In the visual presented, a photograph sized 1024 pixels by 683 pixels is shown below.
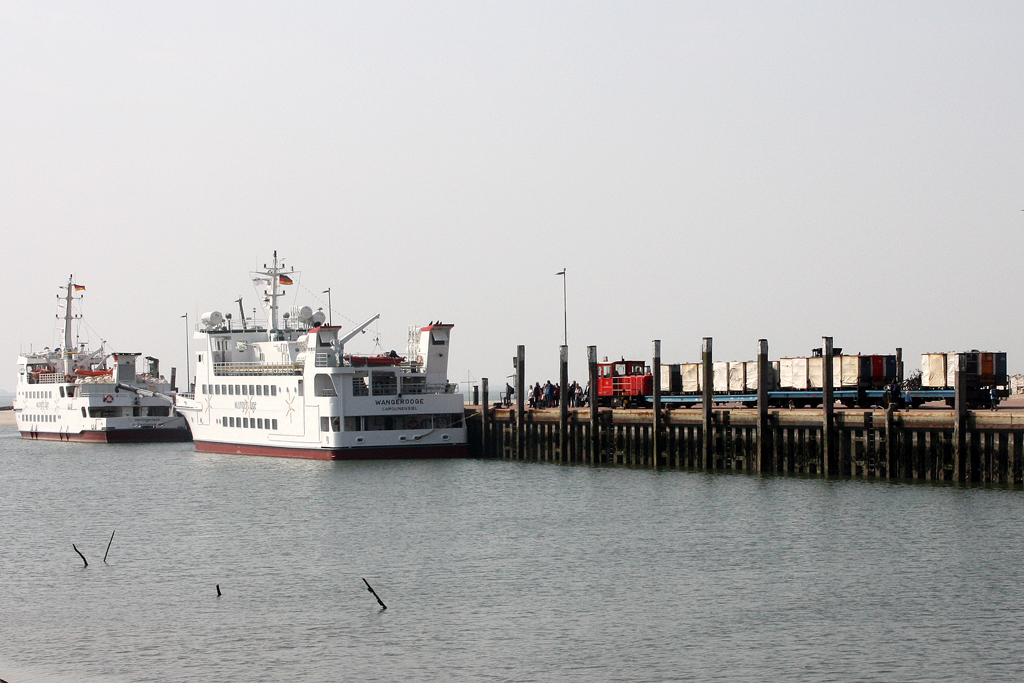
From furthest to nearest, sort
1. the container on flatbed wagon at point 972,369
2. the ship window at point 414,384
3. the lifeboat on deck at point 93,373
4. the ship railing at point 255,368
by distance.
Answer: the lifeboat on deck at point 93,373 → the ship railing at point 255,368 → the ship window at point 414,384 → the container on flatbed wagon at point 972,369

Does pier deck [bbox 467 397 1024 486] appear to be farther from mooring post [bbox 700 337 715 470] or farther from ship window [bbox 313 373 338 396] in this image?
ship window [bbox 313 373 338 396]

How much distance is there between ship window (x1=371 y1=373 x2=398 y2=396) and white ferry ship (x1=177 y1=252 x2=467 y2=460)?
6cm

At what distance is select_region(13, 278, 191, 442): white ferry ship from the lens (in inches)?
3974

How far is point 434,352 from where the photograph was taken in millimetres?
71375

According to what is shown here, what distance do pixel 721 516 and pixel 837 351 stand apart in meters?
15.4

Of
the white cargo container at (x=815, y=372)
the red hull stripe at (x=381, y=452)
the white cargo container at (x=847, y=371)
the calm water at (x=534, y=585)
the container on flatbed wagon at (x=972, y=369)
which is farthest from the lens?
the red hull stripe at (x=381, y=452)

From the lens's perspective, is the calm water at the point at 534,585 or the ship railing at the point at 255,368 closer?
the calm water at the point at 534,585

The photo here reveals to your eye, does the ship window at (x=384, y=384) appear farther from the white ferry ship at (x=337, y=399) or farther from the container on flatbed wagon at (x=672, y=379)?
the container on flatbed wagon at (x=672, y=379)

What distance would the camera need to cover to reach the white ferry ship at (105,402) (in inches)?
3974

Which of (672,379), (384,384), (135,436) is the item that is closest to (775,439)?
(672,379)

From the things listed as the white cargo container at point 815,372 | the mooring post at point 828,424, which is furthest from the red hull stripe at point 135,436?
the mooring post at point 828,424

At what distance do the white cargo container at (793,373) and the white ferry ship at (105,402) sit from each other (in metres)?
60.1

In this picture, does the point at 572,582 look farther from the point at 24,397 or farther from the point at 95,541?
the point at 24,397

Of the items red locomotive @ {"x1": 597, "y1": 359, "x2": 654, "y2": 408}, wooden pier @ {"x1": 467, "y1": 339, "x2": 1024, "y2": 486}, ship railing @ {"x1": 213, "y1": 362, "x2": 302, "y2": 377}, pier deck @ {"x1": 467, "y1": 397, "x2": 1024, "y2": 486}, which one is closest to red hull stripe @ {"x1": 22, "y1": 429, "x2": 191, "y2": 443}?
ship railing @ {"x1": 213, "y1": 362, "x2": 302, "y2": 377}
